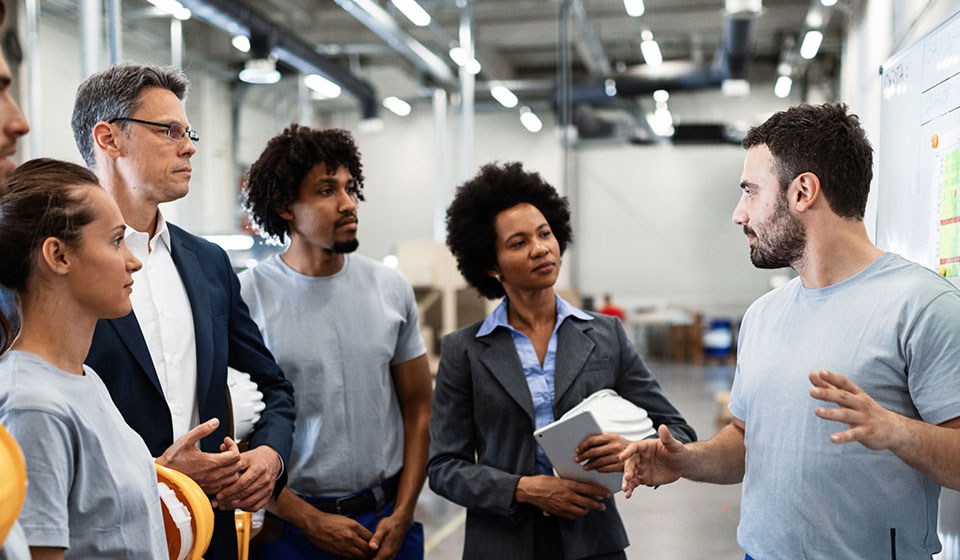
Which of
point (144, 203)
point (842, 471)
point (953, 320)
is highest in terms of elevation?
point (144, 203)

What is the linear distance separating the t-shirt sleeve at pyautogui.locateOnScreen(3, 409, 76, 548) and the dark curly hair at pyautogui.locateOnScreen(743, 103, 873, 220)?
1.44m

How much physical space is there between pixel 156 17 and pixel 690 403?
7.87 meters

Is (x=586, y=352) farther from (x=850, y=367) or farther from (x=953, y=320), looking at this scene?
(x=953, y=320)

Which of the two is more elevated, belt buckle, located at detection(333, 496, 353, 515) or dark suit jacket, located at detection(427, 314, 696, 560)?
dark suit jacket, located at detection(427, 314, 696, 560)

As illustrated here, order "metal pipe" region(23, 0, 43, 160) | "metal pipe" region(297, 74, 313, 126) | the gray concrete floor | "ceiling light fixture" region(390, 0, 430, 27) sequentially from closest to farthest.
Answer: the gray concrete floor → "metal pipe" region(23, 0, 43, 160) → "ceiling light fixture" region(390, 0, 430, 27) → "metal pipe" region(297, 74, 313, 126)

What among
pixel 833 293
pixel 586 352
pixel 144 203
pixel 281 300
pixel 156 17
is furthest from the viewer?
pixel 156 17

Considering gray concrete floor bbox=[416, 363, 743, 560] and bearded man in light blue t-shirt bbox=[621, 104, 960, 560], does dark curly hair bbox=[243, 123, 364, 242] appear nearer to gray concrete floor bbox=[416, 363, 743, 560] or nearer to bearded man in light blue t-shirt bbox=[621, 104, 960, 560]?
bearded man in light blue t-shirt bbox=[621, 104, 960, 560]

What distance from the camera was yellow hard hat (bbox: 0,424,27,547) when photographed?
0.87m

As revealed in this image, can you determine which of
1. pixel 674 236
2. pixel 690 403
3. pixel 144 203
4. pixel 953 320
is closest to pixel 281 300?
pixel 144 203

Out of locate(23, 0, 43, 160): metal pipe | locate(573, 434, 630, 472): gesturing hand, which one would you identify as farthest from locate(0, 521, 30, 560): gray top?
locate(23, 0, 43, 160): metal pipe

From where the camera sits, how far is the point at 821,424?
1.61 meters

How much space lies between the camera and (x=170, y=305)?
1863 mm

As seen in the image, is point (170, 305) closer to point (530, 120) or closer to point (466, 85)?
point (466, 85)

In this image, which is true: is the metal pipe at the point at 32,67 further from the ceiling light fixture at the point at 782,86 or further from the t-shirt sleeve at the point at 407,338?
the ceiling light fixture at the point at 782,86
